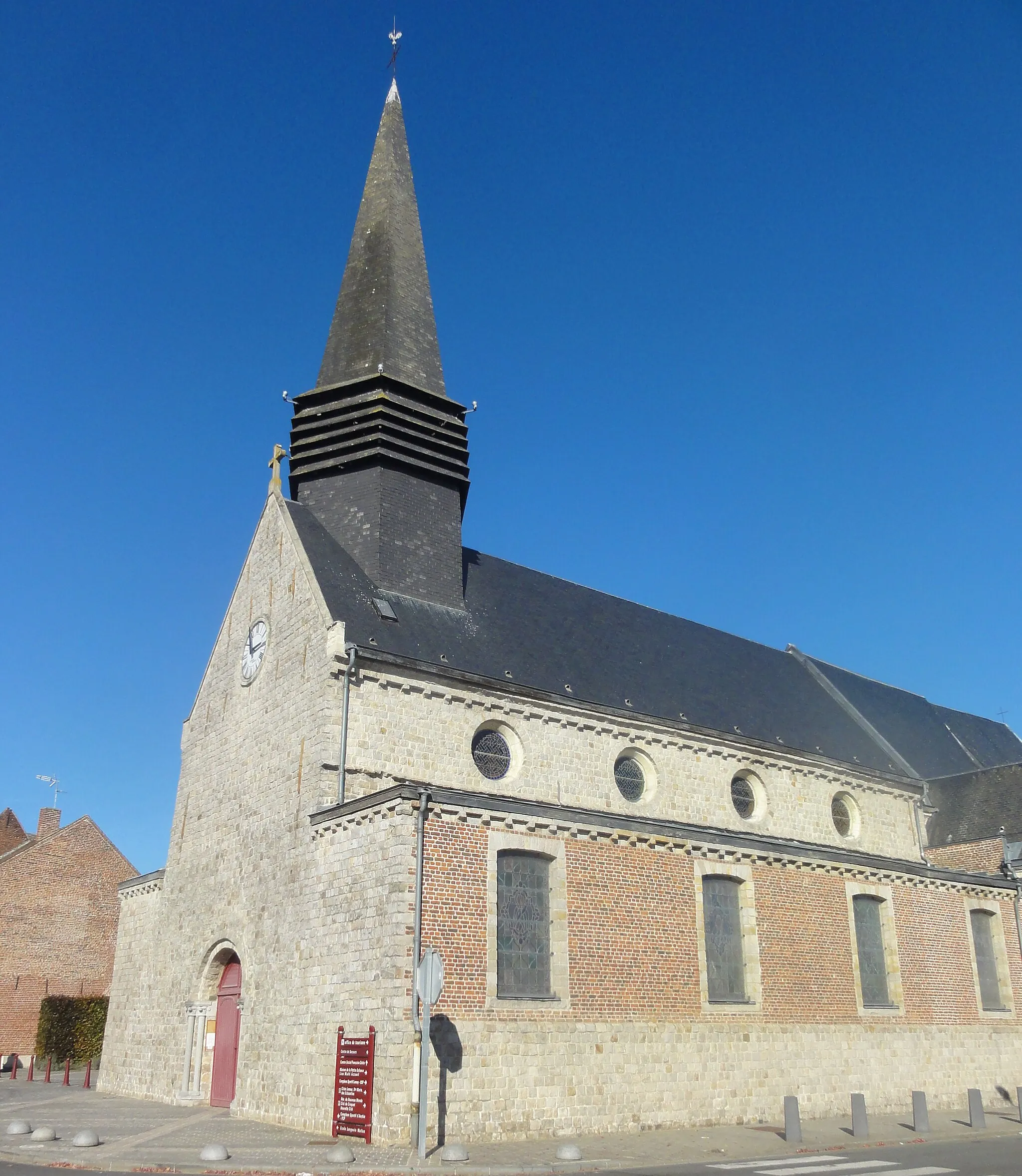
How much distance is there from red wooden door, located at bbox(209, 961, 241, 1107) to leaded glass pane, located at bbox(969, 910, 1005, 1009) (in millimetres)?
15083

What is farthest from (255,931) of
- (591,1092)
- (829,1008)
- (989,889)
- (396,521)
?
(989,889)

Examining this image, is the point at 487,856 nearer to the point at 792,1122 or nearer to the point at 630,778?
the point at 792,1122

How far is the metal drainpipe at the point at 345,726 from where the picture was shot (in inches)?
677

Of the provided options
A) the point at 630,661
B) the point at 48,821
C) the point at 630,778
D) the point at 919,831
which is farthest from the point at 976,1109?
the point at 48,821

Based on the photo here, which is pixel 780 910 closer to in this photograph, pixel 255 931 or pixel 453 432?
pixel 255 931

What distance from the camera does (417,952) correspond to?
14289 mm

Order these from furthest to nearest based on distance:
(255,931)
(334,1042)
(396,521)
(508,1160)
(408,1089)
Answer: (396,521) → (255,931) → (334,1042) → (408,1089) → (508,1160)

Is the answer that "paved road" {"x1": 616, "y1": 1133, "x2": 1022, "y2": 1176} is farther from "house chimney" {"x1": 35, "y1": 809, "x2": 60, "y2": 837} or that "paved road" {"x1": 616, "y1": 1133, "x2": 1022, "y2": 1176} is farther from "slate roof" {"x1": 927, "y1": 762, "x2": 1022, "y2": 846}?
"house chimney" {"x1": 35, "y1": 809, "x2": 60, "y2": 837}

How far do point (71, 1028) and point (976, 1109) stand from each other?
23.5 metres

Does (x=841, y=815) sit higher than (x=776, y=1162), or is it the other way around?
(x=841, y=815)

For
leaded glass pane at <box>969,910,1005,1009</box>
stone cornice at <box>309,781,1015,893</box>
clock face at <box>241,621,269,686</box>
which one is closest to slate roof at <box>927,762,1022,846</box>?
leaded glass pane at <box>969,910,1005,1009</box>

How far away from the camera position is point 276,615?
20.4 m

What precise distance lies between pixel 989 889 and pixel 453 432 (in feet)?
50.9

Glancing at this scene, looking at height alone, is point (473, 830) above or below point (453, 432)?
below
